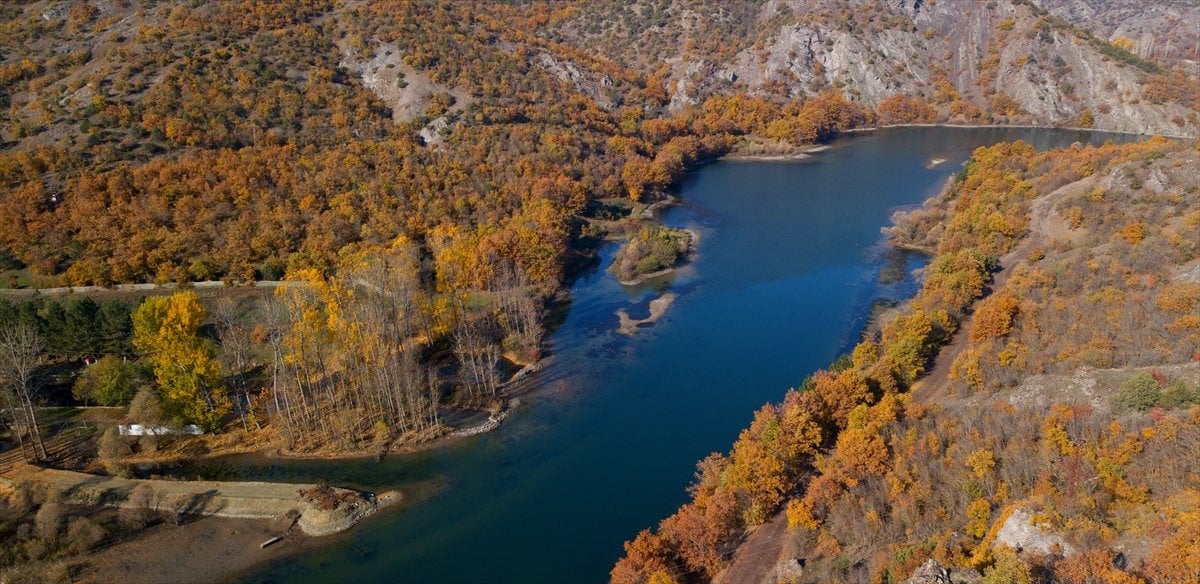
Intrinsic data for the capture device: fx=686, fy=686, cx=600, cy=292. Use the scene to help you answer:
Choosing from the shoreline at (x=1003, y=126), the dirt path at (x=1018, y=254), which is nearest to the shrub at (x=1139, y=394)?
the dirt path at (x=1018, y=254)

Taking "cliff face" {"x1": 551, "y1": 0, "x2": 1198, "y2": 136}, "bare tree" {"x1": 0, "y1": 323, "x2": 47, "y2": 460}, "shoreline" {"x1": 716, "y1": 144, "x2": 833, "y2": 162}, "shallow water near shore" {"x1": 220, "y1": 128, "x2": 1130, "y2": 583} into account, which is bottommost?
"shallow water near shore" {"x1": 220, "y1": 128, "x2": 1130, "y2": 583}

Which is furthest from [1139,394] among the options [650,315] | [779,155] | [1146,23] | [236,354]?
[1146,23]

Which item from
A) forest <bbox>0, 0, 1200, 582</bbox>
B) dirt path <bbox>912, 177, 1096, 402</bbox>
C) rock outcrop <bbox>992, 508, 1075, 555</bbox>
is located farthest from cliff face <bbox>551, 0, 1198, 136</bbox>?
rock outcrop <bbox>992, 508, 1075, 555</bbox>

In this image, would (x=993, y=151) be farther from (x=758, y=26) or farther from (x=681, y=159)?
(x=758, y=26)

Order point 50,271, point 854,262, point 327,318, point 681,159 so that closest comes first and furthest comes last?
point 327,318 → point 50,271 → point 854,262 → point 681,159

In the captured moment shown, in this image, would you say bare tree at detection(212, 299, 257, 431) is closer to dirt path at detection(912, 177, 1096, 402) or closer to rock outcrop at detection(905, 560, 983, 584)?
rock outcrop at detection(905, 560, 983, 584)

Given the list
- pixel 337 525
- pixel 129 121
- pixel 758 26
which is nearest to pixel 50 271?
pixel 129 121

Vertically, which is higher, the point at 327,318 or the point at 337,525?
the point at 327,318
